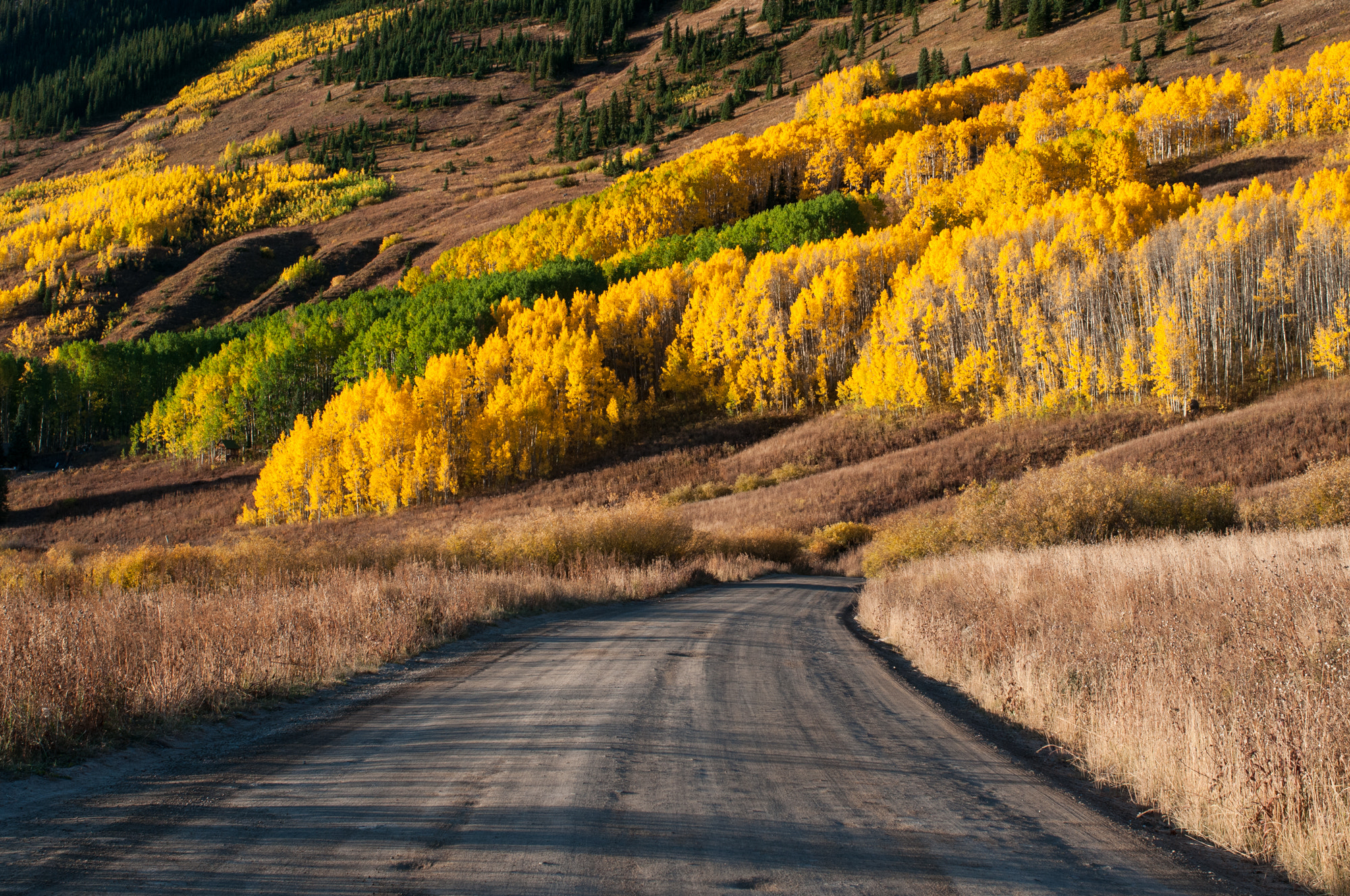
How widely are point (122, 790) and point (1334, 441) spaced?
4836 cm

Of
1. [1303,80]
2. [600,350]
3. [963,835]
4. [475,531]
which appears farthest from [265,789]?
[1303,80]

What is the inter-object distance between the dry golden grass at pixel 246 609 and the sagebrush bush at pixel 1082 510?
9284mm

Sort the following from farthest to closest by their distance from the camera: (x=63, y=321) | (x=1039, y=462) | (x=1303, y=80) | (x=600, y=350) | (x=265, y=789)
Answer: (x=63, y=321) < (x=1303, y=80) < (x=600, y=350) < (x=1039, y=462) < (x=265, y=789)

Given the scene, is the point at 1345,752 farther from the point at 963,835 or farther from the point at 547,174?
the point at 547,174

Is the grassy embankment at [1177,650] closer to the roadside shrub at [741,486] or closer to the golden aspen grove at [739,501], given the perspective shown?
the golden aspen grove at [739,501]

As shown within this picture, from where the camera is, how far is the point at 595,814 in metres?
3.99

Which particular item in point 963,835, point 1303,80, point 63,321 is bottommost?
point 963,835

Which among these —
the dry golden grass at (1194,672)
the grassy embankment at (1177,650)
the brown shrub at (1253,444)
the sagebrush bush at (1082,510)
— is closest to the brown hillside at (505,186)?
the brown shrub at (1253,444)

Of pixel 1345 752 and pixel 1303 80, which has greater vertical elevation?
pixel 1303 80

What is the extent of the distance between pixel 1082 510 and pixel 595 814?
66.6ft

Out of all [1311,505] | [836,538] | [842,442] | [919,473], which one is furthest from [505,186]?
[1311,505]

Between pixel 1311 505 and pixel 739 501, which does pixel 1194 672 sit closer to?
pixel 1311 505

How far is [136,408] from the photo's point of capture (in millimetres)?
93438

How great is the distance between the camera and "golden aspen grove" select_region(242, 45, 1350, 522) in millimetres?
51531
